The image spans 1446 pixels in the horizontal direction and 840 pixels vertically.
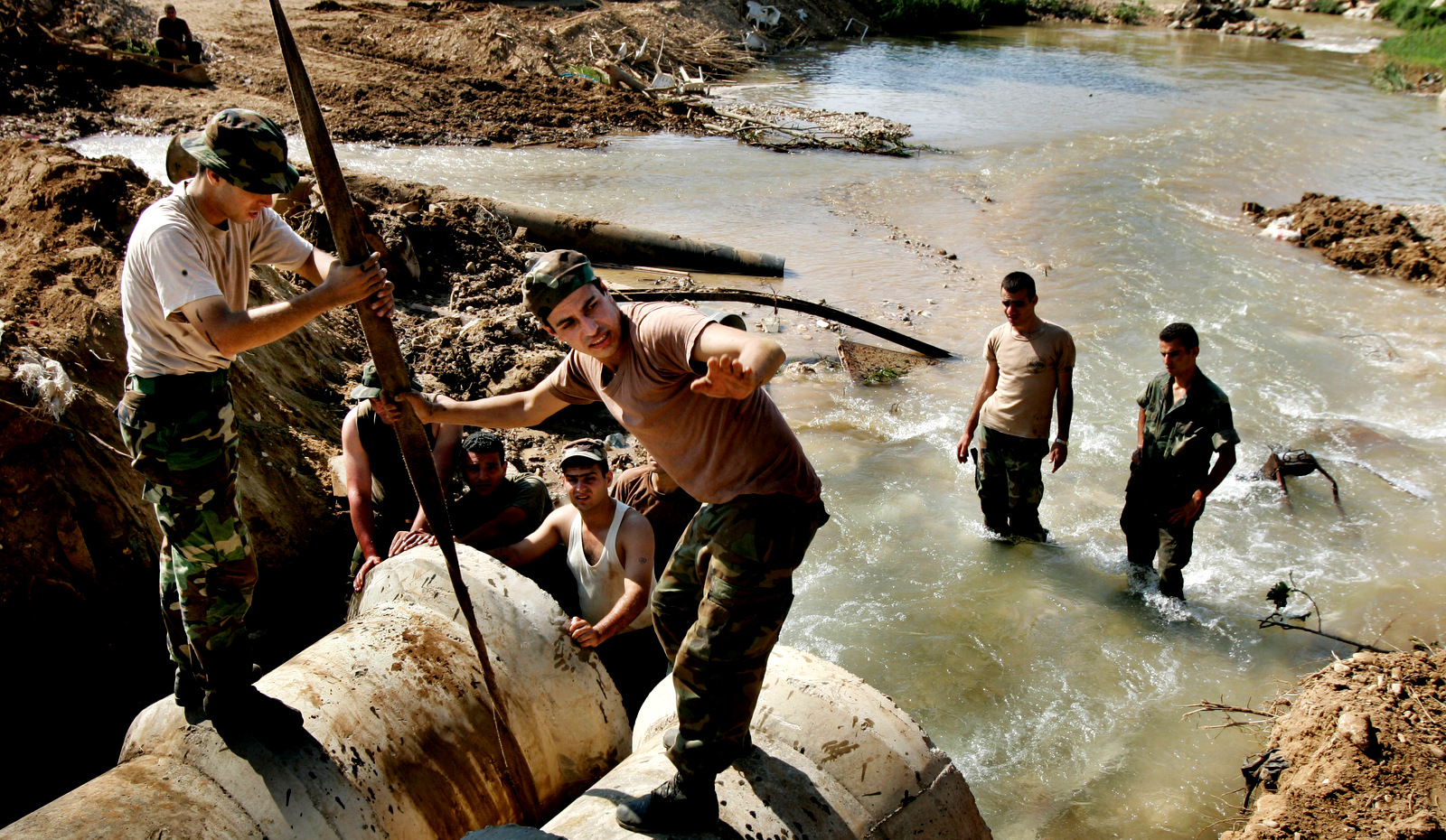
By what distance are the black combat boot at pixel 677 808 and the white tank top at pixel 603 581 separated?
1284 millimetres

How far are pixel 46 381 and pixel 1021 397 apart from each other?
5357 mm

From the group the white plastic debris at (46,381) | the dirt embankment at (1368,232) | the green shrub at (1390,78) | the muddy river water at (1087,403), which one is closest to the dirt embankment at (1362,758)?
the muddy river water at (1087,403)

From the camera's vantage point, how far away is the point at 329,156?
2867 millimetres

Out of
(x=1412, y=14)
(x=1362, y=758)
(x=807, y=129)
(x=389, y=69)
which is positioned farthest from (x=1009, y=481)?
(x=1412, y=14)

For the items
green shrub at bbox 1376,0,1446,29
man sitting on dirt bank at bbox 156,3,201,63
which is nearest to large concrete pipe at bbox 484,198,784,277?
man sitting on dirt bank at bbox 156,3,201,63

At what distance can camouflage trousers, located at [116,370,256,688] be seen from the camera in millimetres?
2939

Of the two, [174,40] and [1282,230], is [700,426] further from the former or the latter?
[174,40]

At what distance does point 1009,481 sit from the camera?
21.6ft

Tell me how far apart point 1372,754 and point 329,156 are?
4.72 m

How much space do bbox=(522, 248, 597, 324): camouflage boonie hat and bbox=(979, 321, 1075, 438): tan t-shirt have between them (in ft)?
13.5

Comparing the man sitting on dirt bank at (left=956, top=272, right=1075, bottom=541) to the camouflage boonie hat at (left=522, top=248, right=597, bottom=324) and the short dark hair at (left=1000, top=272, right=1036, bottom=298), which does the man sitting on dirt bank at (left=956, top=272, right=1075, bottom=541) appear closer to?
the short dark hair at (left=1000, top=272, right=1036, bottom=298)

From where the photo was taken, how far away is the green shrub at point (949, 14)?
3700cm

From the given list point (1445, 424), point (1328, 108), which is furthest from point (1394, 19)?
point (1445, 424)

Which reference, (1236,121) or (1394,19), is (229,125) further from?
(1394,19)
